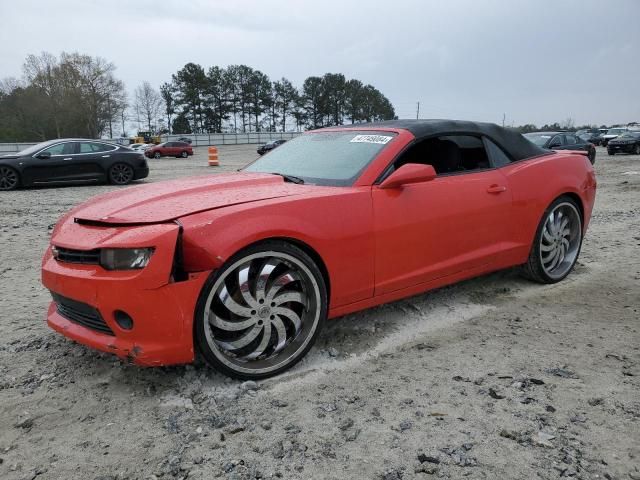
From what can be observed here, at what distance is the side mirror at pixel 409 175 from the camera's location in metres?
2.95

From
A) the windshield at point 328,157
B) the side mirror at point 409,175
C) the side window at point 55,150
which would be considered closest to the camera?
the side mirror at point 409,175

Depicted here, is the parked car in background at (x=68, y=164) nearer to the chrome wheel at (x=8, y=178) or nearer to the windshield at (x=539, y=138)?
the chrome wheel at (x=8, y=178)

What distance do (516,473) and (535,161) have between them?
2.83 m

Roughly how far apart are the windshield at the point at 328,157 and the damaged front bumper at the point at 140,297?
46.0 inches

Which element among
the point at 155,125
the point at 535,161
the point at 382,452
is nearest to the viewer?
the point at 382,452

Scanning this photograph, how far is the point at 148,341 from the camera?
233 cm

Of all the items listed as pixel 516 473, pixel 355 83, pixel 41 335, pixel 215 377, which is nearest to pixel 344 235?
pixel 215 377

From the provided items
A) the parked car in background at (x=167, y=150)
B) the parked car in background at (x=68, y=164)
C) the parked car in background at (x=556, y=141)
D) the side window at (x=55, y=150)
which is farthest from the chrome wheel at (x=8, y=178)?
the parked car in background at (x=167, y=150)

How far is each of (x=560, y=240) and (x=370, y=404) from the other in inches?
109

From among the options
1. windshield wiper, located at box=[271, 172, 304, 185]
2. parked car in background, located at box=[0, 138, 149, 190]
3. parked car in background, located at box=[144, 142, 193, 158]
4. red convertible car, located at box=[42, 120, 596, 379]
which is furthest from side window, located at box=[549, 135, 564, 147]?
parked car in background, located at box=[144, 142, 193, 158]

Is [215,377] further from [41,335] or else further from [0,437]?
[41,335]

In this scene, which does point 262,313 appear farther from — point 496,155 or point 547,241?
point 547,241

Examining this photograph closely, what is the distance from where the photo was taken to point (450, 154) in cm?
360

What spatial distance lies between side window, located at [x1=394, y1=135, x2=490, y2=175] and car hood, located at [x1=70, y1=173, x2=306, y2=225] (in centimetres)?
93
